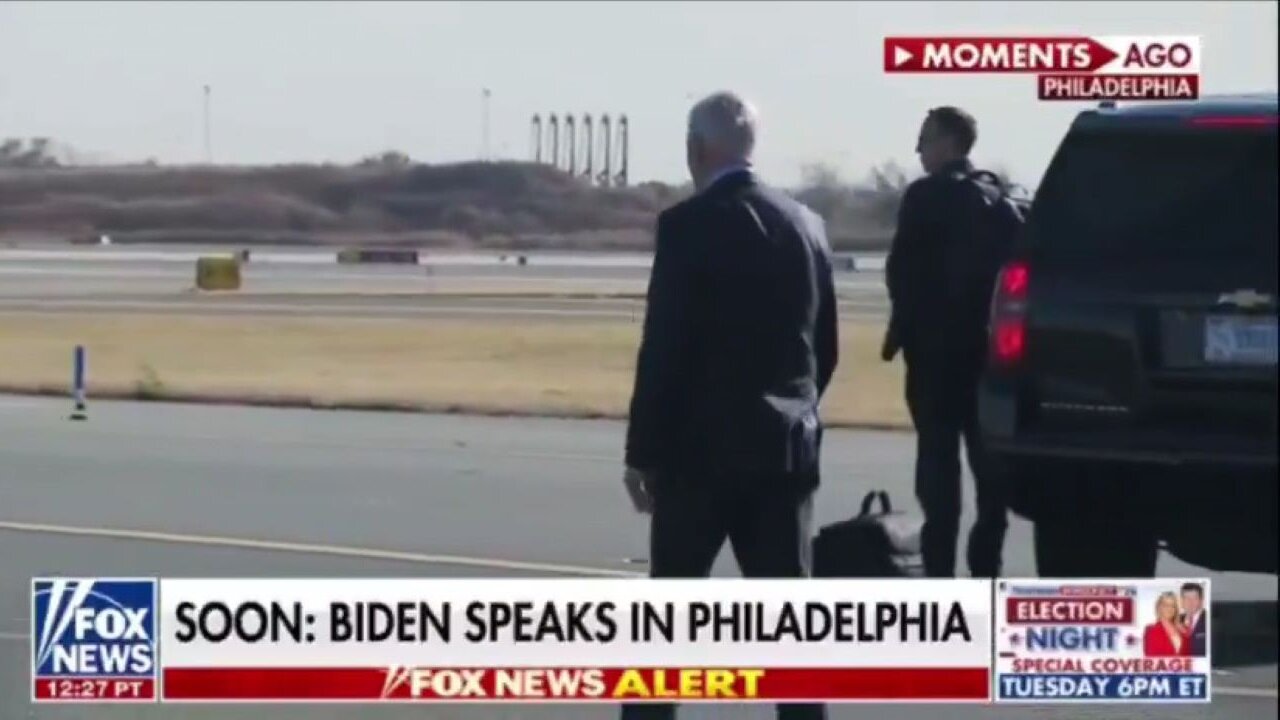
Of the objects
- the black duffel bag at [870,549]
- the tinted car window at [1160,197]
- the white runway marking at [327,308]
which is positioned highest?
the tinted car window at [1160,197]

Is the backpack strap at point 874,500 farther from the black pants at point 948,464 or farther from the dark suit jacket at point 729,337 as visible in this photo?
the dark suit jacket at point 729,337

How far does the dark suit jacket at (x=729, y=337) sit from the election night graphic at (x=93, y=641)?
1.54m

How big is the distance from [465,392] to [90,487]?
15.1 feet

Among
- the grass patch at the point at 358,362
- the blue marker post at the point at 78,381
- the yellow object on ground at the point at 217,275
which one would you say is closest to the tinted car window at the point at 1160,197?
the grass patch at the point at 358,362

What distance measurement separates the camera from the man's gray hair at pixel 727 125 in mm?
6203

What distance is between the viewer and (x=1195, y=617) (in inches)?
262

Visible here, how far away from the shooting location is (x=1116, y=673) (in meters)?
6.61

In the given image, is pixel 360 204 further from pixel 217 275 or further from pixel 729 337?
pixel 217 275

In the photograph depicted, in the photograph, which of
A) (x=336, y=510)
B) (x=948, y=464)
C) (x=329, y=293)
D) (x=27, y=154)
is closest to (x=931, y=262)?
(x=948, y=464)

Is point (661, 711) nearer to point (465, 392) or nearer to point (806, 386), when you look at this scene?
point (806, 386)

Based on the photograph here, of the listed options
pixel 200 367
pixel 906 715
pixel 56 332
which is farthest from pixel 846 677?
pixel 200 367

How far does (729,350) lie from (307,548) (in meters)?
3.15

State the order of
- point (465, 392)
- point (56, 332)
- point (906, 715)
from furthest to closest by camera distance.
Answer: point (465, 392) → point (56, 332) → point (906, 715)

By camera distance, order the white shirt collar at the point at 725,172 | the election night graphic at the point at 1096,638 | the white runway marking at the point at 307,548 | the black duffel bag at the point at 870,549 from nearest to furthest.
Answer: the white shirt collar at the point at 725,172 → the election night graphic at the point at 1096,638 → the black duffel bag at the point at 870,549 → the white runway marking at the point at 307,548
